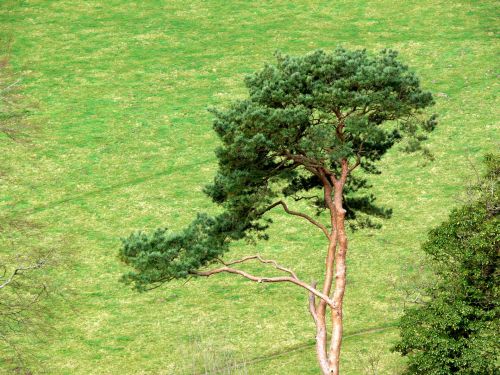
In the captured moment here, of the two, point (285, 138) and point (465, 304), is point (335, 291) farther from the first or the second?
point (285, 138)

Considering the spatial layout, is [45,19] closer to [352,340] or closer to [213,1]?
[213,1]

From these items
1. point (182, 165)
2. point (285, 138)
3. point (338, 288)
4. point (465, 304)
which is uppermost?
point (285, 138)

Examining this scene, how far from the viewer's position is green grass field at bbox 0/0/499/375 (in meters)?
37.2

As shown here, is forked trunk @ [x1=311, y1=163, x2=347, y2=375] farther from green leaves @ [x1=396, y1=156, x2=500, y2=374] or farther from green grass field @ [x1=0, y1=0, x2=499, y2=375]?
green grass field @ [x1=0, y1=0, x2=499, y2=375]

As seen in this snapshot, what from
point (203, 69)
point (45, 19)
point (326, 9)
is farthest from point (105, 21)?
point (326, 9)

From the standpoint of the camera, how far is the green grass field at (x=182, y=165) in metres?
37.2

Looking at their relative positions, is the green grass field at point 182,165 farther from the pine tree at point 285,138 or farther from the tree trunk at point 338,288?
the pine tree at point 285,138

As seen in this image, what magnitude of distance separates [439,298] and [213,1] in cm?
4761

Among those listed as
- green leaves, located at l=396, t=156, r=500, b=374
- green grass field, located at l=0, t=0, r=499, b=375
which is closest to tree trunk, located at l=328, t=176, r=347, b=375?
green leaves, located at l=396, t=156, r=500, b=374

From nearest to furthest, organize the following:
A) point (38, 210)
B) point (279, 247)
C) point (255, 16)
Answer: point (279, 247) → point (38, 210) → point (255, 16)

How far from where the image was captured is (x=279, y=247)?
4394 centimetres

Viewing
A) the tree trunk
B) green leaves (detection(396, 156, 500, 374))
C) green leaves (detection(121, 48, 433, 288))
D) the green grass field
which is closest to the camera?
green leaves (detection(396, 156, 500, 374))

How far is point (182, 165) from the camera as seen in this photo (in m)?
51.1

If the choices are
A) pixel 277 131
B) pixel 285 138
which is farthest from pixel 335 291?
pixel 277 131
